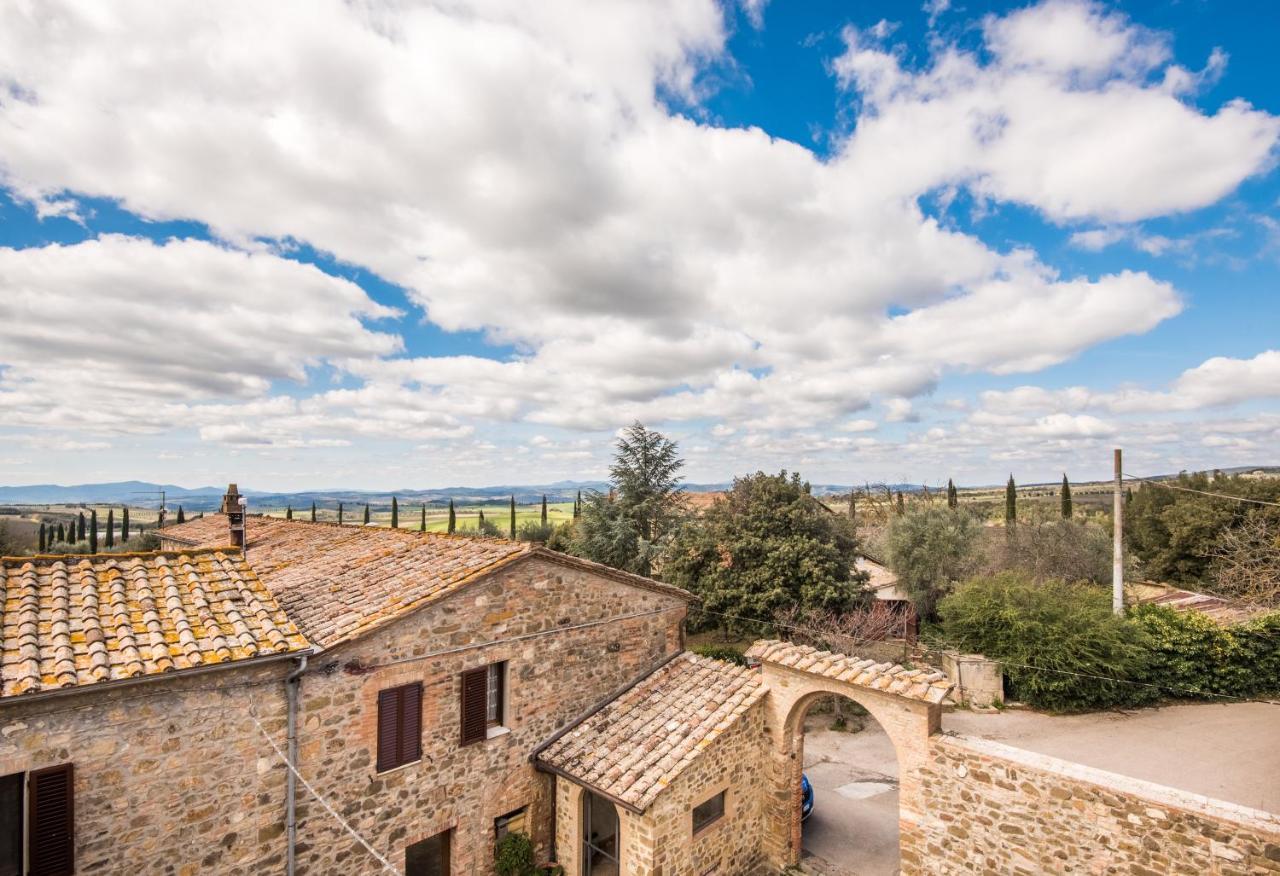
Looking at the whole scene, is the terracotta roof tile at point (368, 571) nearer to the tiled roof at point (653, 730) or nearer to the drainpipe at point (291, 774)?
the drainpipe at point (291, 774)

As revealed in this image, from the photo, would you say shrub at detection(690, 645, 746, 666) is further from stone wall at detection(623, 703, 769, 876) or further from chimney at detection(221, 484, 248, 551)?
chimney at detection(221, 484, 248, 551)

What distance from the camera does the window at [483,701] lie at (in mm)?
9844

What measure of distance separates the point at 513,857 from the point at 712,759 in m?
3.83

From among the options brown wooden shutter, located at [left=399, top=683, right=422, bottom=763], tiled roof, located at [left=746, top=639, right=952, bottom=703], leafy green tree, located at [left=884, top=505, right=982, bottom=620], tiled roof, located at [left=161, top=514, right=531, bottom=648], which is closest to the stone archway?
tiled roof, located at [left=746, top=639, right=952, bottom=703]

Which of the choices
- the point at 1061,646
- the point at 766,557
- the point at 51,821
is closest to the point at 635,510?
the point at 766,557

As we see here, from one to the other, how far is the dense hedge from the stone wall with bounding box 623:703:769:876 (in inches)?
491

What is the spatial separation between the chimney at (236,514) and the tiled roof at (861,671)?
1088 cm

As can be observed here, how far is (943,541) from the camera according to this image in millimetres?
27141

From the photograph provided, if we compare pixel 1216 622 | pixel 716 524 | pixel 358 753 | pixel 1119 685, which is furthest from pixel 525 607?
pixel 1216 622

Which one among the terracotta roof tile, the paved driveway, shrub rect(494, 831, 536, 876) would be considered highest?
the terracotta roof tile

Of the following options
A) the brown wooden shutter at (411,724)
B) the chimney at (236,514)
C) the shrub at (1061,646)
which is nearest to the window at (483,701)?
the brown wooden shutter at (411,724)

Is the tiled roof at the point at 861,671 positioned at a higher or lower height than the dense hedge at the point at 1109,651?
higher

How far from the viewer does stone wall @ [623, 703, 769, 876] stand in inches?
369

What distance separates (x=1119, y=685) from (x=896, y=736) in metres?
14.5
